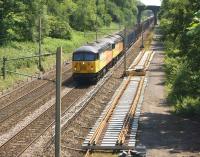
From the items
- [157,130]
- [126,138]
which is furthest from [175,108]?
[126,138]

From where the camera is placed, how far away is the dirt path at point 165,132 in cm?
2117

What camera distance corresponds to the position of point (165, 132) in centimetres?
2462

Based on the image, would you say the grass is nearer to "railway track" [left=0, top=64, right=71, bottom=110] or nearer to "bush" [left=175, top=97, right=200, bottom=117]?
"railway track" [left=0, top=64, right=71, bottom=110]

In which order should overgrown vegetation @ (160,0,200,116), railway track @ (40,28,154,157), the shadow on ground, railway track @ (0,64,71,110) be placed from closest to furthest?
1. railway track @ (40,28,154,157)
2. the shadow on ground
3. overgrown vegetation @ (160,0,200,116)
4. railway track @ (0,64,71,110)

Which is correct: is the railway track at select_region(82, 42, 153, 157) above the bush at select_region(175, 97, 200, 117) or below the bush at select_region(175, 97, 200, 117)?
below

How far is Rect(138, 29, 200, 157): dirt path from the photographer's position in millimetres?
21175

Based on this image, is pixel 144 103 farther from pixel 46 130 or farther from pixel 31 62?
pixel 31 62

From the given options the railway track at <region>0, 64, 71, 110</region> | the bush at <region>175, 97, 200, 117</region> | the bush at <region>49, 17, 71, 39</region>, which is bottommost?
the railway track at <region>0, 64, 71, 110</region>

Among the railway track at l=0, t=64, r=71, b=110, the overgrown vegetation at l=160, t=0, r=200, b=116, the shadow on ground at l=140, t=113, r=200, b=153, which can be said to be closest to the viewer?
the shadow on ground at l=140, t=113, r=200, b=153

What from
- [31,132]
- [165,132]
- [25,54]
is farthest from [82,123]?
[25,54]

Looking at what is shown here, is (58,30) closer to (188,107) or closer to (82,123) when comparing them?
(188,107)

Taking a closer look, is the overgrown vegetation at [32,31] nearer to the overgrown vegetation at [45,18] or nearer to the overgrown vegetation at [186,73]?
the overgrown vegetation at [45,18]

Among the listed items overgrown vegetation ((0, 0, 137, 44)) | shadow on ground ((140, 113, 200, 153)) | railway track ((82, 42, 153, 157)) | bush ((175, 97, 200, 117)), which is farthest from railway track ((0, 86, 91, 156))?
overgrown vegetation ((0, 0, 137, 44))

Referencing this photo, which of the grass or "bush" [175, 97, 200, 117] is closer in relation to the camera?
"bush" [175, 97, 200, 117]
